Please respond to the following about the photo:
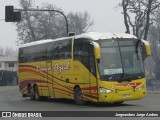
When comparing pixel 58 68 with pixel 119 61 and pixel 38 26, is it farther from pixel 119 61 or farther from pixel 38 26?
pixel 38 26

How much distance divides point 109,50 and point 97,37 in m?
0.84

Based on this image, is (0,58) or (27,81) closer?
(27,81)

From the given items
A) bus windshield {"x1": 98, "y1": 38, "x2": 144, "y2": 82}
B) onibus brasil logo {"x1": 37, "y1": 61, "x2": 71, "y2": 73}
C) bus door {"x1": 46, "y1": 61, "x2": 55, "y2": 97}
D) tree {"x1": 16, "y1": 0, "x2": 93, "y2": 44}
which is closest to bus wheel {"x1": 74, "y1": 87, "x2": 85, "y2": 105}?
onibus brasil logo {"x1": 37, "y1": 61, "x2": 71, "y2": 73}

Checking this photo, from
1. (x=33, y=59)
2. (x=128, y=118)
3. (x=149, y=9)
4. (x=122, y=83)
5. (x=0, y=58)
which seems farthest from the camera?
(x=0, y=58)

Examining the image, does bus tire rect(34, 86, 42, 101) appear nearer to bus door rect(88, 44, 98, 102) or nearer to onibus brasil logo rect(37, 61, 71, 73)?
onibus brasil logo rect(37, 61, 71, 73)

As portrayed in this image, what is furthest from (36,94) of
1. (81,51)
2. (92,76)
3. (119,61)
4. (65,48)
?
(119,61)

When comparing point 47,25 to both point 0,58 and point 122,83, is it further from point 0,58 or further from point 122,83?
point 122,83

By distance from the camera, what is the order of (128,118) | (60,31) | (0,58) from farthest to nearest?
(0,58) < (60,31) < (128,118)

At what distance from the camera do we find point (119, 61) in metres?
23.2

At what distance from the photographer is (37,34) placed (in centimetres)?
8725

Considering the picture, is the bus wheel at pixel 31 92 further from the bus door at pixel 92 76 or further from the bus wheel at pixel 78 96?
the bus door at pixel 92 76

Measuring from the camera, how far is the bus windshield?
75.2 ft

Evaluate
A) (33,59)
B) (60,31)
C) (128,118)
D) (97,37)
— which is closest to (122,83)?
(97,37)

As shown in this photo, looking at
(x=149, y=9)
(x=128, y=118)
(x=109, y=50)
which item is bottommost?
(x=128, y=118)
